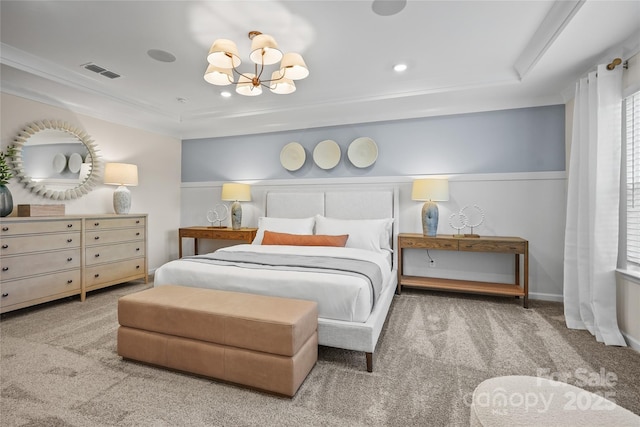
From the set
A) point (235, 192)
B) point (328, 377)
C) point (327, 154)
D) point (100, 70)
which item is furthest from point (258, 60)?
point (235, 192)

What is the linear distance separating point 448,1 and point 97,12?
264cm

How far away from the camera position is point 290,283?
86.4 inches

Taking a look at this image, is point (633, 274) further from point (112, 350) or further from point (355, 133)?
point (112, 350)

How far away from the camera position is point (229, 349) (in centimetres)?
177

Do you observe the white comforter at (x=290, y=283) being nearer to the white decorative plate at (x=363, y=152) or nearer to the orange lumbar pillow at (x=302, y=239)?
the orange lumbar pillow at (x=302, y=239)

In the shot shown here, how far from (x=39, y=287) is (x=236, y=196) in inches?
97.6

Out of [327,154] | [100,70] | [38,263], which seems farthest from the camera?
[327,154]

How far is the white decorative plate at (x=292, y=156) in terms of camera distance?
461 centimetres

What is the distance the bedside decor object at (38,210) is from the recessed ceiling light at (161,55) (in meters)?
1.99

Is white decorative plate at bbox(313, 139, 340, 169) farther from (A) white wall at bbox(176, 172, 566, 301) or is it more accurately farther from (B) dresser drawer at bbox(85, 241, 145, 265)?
(B) dresser drawer at bbox(85, 241, 145, 265)

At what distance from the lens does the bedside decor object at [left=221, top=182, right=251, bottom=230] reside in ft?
15.3

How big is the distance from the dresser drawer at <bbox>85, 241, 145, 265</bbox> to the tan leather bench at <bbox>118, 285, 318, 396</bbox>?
201cm

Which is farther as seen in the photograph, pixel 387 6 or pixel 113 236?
pixel 113 236

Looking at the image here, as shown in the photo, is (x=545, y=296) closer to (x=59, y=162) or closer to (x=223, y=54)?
(x=223, y=54)
